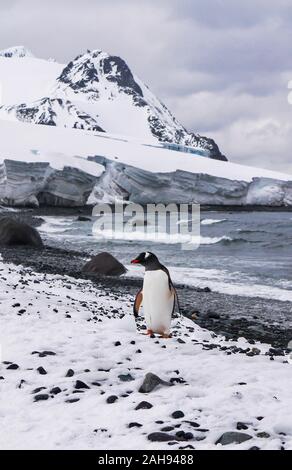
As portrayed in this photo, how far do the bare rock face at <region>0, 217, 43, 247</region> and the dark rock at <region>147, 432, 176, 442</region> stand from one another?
14.6 m

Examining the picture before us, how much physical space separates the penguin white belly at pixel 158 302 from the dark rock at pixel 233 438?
2.74 metres

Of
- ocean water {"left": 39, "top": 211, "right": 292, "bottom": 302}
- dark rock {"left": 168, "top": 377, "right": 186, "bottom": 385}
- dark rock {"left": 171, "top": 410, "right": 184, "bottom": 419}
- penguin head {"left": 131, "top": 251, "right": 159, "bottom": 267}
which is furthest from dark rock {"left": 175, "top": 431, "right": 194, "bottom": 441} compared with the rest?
ocean water {"left": 39, "top": 211, "right": 292, "bottom": 302}

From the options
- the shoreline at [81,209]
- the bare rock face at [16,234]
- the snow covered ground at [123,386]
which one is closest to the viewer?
the snow covered ground at [123,386]

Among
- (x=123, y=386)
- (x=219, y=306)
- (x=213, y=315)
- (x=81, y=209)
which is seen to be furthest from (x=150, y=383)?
(x=81, y=209)

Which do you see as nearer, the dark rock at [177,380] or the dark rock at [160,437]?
the dark rock at [160,437]

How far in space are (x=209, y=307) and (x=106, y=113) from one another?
153653 mm

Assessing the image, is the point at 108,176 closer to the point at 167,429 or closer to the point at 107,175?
the point at 107,175

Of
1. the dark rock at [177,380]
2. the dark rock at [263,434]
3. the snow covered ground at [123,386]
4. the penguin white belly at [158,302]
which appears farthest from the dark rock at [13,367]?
the dark rock at [263,434]

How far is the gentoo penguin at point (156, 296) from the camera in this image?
19.3 ft

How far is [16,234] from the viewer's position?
17297 millimetres

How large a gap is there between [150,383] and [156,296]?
1.95 m

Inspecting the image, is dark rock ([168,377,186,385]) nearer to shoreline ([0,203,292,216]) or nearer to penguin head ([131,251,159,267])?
penguin head ([131,251,159,267])

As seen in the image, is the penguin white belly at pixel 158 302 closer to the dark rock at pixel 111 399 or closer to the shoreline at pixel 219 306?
the shoreline at pixel 219 306

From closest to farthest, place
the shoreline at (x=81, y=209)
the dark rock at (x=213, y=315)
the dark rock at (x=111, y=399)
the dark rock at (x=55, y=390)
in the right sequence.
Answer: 1. the dark rock at (x=111, y=399)
2. the dark rock at (x=55, y=390)
3. the dark rock at (x=213, y=315)
4. the shoreline at (x=81, y=209)
